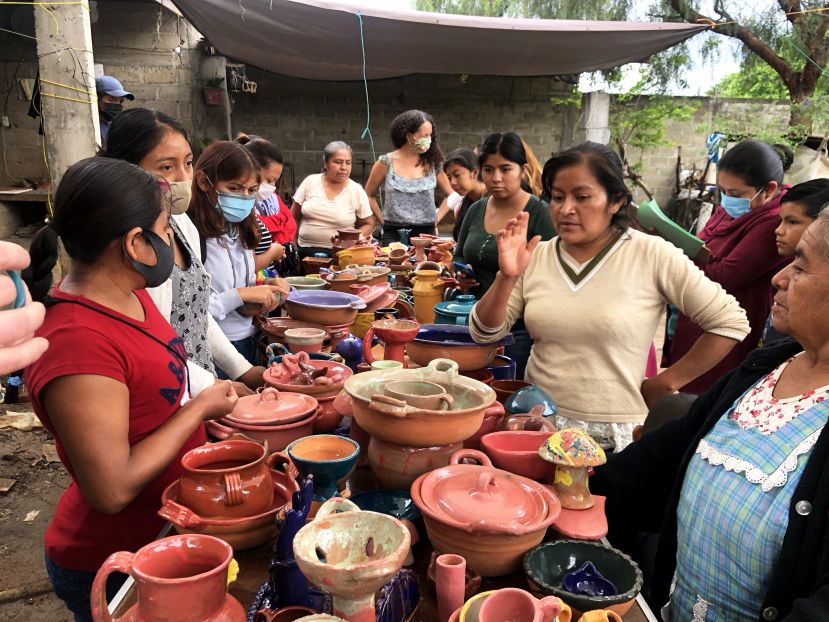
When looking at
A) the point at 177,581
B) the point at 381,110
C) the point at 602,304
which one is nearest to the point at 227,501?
the point at 177,581

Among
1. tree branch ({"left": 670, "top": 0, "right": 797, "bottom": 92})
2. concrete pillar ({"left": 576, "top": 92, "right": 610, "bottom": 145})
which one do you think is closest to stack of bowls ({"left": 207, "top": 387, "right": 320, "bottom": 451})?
concrete pillar ({"left": 576, "top": 92, "right": 610, "bottom": 145})

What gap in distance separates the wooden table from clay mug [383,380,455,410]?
0.94 feet

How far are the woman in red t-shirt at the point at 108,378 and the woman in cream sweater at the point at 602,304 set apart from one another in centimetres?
114

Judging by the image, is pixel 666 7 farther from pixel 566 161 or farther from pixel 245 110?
pixel 566 161

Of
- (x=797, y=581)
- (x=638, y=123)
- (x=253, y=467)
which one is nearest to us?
(x=797, y=581)

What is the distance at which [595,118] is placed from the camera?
10898mm

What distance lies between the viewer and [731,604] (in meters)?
1.41

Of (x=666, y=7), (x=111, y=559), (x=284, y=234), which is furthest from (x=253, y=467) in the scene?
(x=666, y=7)

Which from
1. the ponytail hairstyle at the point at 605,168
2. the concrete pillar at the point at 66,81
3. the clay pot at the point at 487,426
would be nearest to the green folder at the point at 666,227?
the ponytail hairstyle at the point at 605,168

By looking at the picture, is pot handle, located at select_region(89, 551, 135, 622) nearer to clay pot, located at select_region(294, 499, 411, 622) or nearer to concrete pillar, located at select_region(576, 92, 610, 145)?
clay pot, located at select_region(294, 499, 411, 622)

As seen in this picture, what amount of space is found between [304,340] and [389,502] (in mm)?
1037

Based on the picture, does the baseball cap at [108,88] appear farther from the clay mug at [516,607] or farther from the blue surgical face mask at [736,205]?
the clay mug at [516,607]

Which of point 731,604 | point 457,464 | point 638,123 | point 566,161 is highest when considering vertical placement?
point 638,123

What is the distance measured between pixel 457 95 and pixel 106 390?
34.4ft
